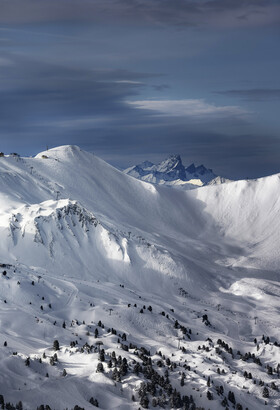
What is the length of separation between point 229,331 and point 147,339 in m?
42.9

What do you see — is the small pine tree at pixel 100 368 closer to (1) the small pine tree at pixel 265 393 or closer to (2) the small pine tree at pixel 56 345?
(2) the small pine tree at pixel 56 345

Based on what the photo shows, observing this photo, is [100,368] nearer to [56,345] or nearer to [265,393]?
[56,345]

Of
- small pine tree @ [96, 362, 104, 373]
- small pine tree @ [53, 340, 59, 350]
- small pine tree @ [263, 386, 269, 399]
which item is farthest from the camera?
small pine tree @ [53, 340, 59, 350]

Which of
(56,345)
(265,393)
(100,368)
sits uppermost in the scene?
(100,368)

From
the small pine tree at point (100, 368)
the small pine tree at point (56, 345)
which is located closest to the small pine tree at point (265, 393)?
the small pine tree at point (100, 368)

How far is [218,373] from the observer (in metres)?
131

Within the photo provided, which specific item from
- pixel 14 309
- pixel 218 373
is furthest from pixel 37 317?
pixel 218 373

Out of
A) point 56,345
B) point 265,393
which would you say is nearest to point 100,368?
point 56,345

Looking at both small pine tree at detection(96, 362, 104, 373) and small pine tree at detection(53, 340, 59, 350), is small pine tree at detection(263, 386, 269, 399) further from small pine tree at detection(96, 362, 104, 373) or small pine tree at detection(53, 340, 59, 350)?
small pine tree at detection(53, 340, 59, 350)

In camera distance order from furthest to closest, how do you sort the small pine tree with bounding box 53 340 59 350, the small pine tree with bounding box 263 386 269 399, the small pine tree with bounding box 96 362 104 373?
the small pine tree with bounding box 53 340 59 350 → the small pine tree with bounding box 263 386 269 399 → the small pine tree with bounding box 96 362 104 373

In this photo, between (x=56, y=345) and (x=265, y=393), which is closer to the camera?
(x=265, y=393)

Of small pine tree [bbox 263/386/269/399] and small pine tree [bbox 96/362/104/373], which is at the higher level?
small pine tree [bbox 96/362/104/373]

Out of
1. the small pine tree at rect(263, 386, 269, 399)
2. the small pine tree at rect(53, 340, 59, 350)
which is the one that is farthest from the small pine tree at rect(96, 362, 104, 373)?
the small pine tree at rect(263, 386, 269, 399)

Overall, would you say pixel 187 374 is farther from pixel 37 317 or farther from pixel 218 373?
pixel 37 317
